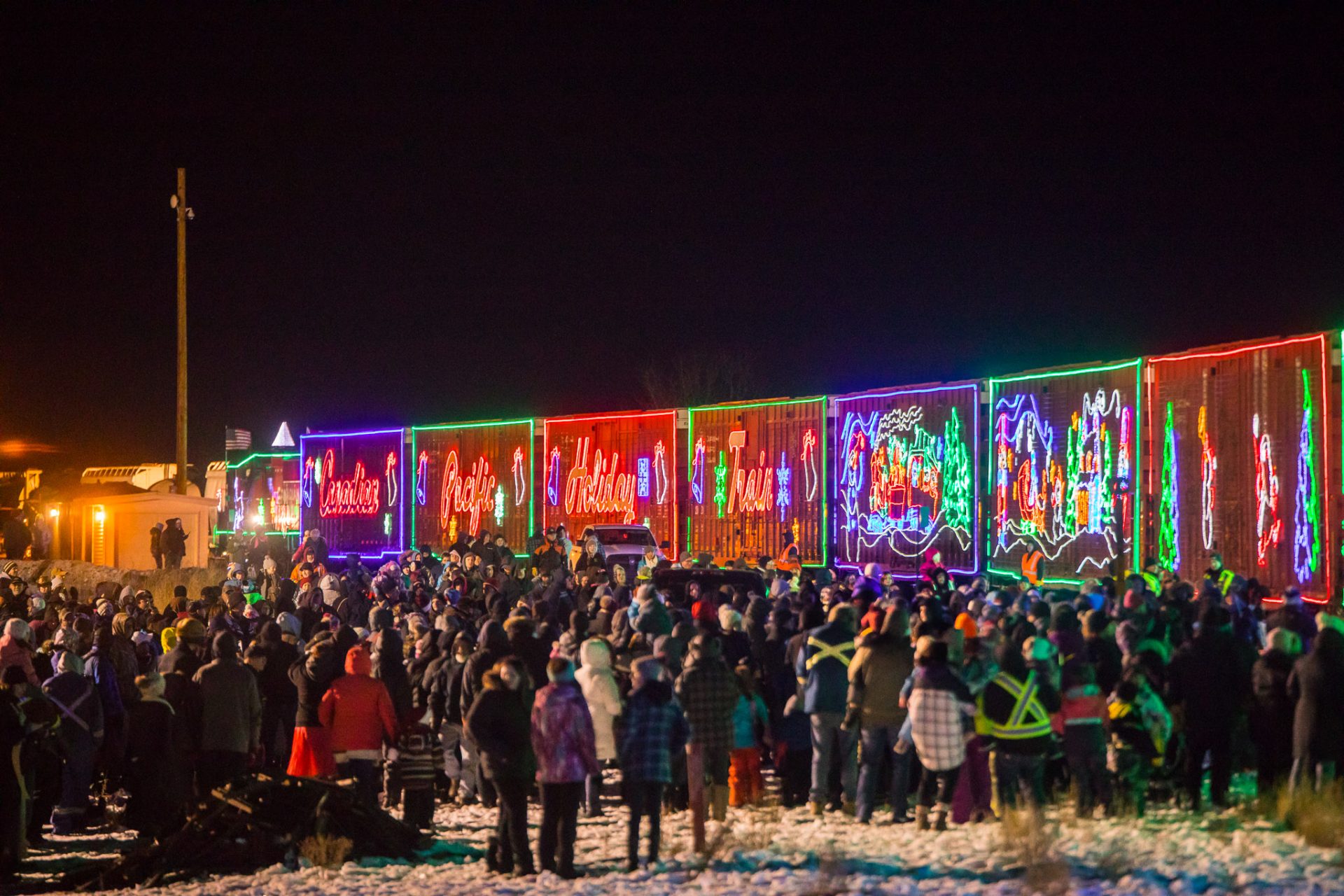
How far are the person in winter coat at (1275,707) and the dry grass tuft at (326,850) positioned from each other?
6.25 m

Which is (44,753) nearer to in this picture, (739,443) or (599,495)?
(739,443)

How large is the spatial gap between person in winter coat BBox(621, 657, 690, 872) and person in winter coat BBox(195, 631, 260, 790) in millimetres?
3479

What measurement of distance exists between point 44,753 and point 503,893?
462cm

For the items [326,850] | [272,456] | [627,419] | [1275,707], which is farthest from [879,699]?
[272,456]

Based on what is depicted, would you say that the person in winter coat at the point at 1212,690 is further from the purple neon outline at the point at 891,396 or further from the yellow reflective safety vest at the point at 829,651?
the purple neon outline at the point at 891,396

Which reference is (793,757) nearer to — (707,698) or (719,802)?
(719,802)

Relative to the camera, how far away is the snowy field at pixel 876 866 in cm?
913

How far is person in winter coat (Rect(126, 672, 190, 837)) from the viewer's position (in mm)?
11750

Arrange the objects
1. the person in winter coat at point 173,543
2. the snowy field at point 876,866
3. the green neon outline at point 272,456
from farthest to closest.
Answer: the green neon outline at point 272,456
the person in winter coat at point 173,543
the snowy field at point 876,866

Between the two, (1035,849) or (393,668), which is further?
(393,668)

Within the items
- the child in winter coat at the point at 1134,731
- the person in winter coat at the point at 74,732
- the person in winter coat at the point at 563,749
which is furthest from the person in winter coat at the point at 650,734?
the person in winter coat at the point at 74,732

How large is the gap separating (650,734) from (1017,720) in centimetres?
239

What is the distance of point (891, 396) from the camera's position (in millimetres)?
24891

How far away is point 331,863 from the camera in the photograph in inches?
432
